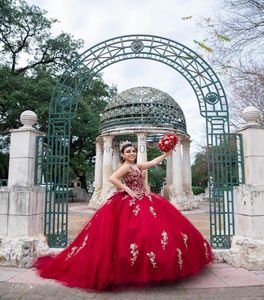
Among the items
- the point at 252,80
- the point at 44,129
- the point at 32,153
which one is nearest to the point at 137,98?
the point at 252,80

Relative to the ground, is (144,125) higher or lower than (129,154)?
higher

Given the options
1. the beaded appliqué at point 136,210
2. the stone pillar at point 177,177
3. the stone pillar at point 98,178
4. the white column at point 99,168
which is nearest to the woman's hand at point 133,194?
the beaded appliqué at point 136,210

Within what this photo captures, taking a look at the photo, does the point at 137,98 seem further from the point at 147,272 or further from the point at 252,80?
the point at 147,272

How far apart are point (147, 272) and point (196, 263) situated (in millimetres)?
803

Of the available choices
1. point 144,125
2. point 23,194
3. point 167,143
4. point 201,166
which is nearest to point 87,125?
point 144,125

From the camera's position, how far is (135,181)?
13.7 ft

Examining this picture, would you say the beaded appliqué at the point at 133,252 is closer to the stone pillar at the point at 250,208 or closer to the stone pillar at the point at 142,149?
the stone pillar at the point at 250,208

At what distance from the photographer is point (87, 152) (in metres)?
26.2

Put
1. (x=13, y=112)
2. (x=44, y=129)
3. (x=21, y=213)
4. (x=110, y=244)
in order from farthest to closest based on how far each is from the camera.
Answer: (x=44, y=129), (x=13, y=112), (x=21, y=213), (x=110, y=244)

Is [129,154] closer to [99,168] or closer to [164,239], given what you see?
[164,239]

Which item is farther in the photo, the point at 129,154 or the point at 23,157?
the point at 23,157

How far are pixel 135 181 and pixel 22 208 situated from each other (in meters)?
2.21

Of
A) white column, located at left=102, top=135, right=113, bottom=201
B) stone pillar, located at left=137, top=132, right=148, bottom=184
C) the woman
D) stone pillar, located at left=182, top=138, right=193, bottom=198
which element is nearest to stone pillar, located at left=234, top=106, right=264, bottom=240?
the woman

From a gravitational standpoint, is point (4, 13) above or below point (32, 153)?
above
